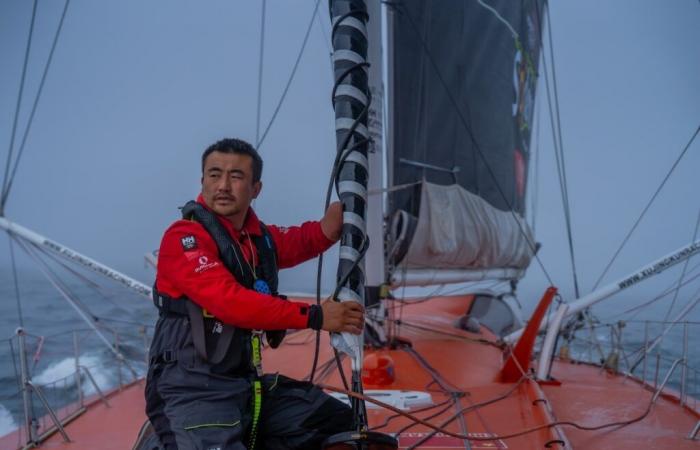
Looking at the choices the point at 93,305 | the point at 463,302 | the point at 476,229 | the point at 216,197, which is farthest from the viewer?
the point at 93,305

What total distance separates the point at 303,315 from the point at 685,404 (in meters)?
3.16

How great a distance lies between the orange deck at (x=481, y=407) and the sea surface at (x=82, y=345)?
0.30 m

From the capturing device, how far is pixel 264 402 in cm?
186

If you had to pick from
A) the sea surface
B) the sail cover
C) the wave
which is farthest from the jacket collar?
the wave

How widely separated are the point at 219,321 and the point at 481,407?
2.03 m

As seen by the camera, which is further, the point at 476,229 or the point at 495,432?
the point at 476,229

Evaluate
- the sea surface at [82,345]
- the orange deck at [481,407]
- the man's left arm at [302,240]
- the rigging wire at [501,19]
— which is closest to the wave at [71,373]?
the sea surface at [82,345]

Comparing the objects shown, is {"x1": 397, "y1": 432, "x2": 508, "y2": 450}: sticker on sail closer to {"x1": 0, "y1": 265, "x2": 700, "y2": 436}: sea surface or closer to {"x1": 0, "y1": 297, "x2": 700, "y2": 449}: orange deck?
{"x1": 0, "y1": 297, "x2": 700, "y2": 449}: orange deck

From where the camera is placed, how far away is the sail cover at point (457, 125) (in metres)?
4.76

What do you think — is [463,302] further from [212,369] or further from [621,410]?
[212,369]

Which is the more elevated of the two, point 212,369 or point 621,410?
point 212,369

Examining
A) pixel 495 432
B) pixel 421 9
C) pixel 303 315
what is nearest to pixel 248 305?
pixel 303 315

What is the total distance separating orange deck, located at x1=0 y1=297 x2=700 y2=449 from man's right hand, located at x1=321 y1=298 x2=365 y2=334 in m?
0.89

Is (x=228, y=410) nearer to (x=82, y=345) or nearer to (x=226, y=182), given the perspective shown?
(x=226, y=182)
